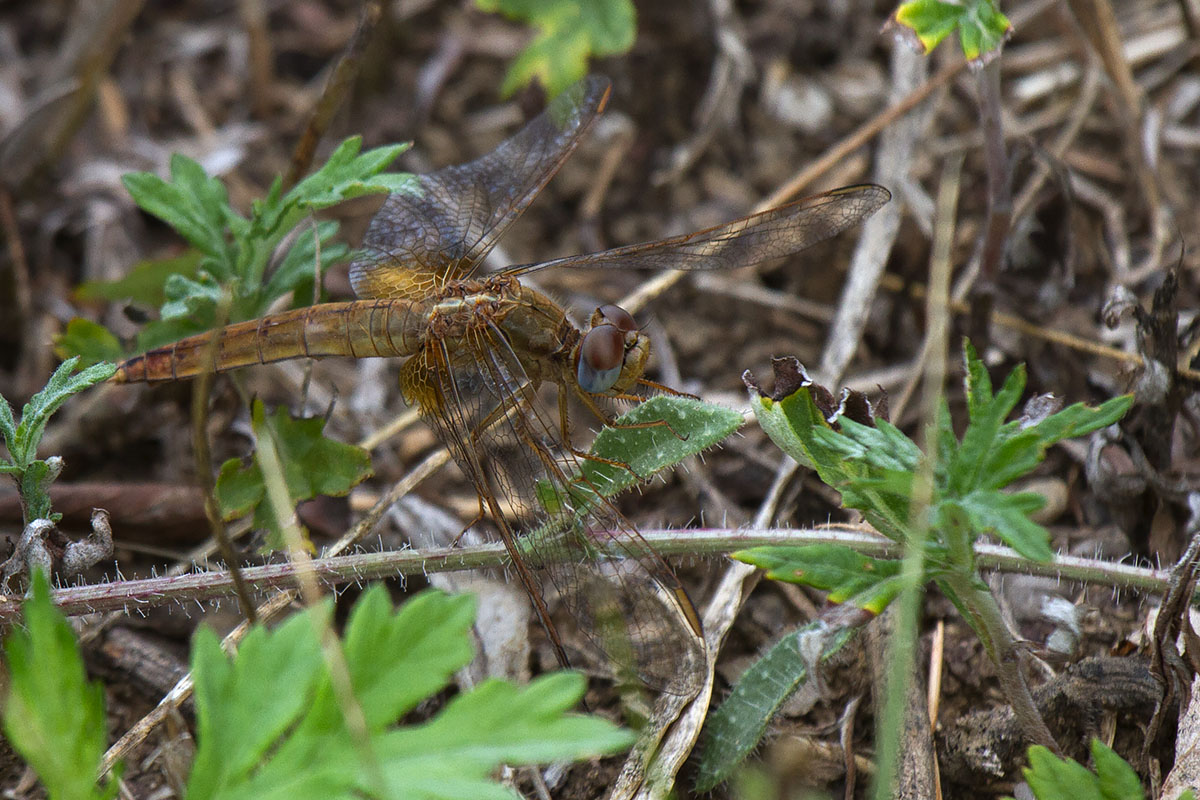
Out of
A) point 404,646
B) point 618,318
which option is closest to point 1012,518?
point 404,646

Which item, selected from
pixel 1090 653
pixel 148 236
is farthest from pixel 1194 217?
pixel 148 236

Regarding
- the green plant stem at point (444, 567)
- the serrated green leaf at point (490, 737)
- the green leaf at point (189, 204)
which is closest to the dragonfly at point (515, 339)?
the green plant stem at point (444, 567)

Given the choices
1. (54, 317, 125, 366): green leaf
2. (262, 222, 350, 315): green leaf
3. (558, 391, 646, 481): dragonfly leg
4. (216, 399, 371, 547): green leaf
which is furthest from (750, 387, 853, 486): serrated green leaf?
(54, 317, 125, 366): green leaf

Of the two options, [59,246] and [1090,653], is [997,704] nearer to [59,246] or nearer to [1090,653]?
[1090,653]

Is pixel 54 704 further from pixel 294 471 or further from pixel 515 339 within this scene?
pixel 515 339

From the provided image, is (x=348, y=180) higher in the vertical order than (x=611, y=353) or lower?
higher

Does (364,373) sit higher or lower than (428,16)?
lower

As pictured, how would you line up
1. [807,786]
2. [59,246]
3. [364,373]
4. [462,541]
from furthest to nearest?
[59,246], [364,373], [462,541], [807,786]
